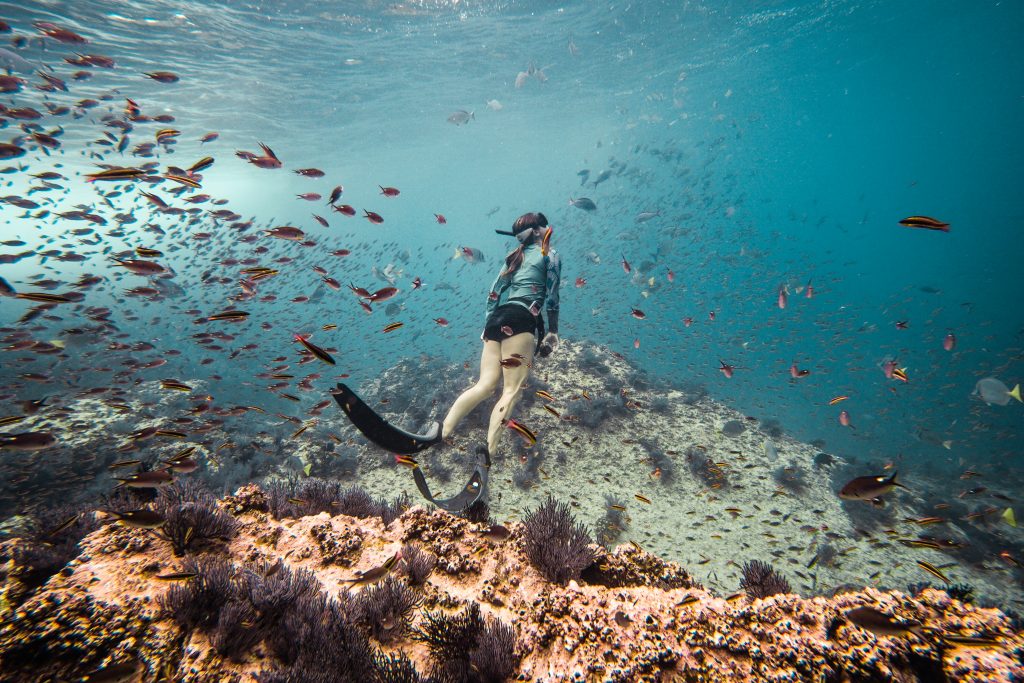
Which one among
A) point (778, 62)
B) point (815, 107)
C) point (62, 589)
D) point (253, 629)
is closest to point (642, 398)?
point (253, 629)

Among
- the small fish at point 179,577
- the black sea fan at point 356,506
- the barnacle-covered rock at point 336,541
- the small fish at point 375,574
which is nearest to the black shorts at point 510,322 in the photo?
the black sea fan at point 356,506

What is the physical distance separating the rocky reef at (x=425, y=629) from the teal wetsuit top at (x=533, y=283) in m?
3.67

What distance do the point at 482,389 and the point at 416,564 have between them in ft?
10.0

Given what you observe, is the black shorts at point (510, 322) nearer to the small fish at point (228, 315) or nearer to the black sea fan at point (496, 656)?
the small fish at point (228, 315)

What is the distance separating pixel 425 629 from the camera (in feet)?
Result: 7.32

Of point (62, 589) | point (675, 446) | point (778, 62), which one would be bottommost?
point (675, 446)

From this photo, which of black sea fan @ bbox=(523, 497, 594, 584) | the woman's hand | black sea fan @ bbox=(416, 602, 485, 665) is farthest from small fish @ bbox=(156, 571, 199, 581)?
the woman's hand

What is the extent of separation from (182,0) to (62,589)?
21.9 meters

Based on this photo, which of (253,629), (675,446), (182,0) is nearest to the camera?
(253,629)

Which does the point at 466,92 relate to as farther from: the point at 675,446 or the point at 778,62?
the point at 675,446

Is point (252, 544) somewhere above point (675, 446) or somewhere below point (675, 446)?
above

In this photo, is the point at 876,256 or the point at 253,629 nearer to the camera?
the point at 253,629

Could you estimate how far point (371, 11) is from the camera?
57.2 ft

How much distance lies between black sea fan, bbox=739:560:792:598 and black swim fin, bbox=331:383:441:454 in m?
3.73
